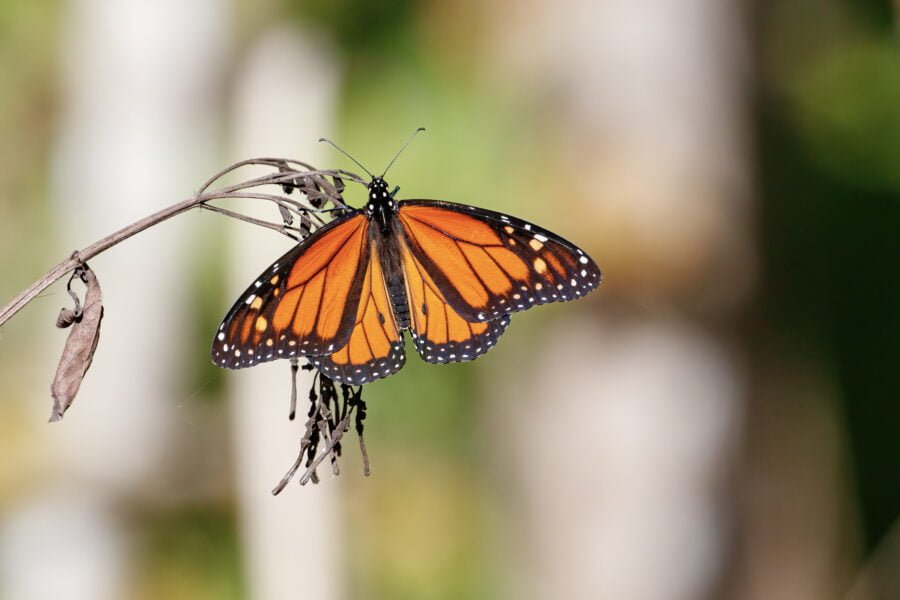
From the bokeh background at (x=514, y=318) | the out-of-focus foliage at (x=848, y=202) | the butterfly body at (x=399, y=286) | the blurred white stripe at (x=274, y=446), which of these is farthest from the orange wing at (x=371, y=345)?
the out-of-focus foliage at (x=848, y=202)

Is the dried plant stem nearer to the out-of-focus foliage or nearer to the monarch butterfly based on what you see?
the monarch butterfly

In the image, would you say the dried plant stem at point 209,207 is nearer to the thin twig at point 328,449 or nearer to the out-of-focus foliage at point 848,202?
the thin twig at point 328,449

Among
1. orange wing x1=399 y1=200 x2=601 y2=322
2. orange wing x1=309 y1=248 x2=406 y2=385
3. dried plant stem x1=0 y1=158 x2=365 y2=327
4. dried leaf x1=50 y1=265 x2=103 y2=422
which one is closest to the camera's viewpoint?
dried plant stem x1=0 y1=158 x2=365 y2=327

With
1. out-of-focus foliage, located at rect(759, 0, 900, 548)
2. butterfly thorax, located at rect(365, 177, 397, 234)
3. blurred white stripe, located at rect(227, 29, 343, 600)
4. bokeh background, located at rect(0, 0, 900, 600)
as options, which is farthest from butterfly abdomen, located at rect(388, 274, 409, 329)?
out-of-focus foliage, located at rect(759, 0, 900, 548)

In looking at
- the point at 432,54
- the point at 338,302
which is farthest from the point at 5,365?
the point at 338,302

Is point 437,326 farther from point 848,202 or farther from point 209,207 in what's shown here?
point 848,202

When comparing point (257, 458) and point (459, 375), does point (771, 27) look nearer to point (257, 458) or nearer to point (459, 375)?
point (459, 375)
